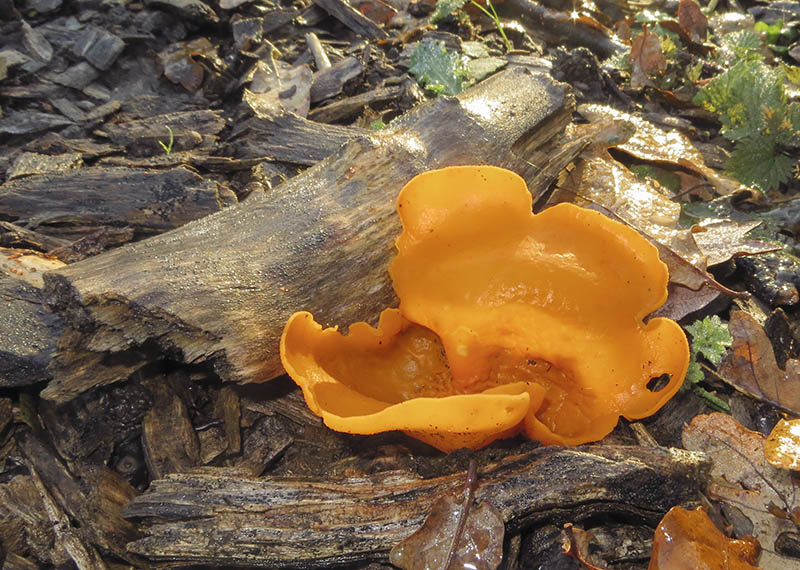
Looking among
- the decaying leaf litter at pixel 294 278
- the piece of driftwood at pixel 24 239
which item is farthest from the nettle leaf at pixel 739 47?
the piece of driftwood at pixel 24 239

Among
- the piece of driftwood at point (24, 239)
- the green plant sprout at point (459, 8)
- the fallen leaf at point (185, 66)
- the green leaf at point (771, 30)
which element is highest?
the green plant sprout at point (459, 8)

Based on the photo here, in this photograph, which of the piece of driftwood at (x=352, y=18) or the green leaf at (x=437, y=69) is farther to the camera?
the piece of driftwood at (x=352, y=18)

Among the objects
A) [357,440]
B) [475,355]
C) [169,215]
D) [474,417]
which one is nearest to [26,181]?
[169,215]

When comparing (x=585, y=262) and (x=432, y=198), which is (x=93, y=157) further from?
(x=585, y=262)

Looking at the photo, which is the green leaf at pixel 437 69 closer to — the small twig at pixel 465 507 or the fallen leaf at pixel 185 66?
the fallen leaf at pixel 185 66

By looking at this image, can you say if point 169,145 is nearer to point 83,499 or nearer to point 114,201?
point 114,201

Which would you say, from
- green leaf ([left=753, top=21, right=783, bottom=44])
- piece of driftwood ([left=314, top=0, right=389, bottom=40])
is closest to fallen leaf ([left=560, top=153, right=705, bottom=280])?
piece of driftwood ([left=314, top=0, right=389, bottom=40])
